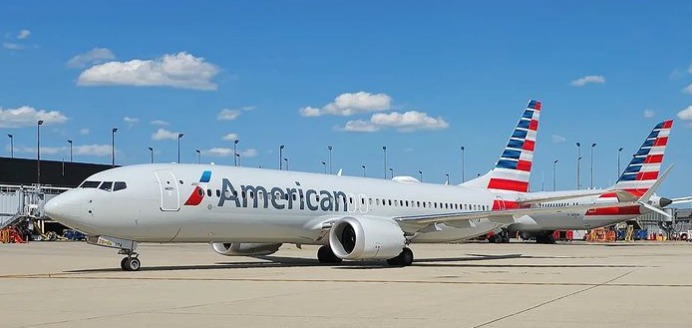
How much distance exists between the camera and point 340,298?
1614 centimetres

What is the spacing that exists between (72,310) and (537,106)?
104 feet

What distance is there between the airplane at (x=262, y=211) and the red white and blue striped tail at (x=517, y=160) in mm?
3115

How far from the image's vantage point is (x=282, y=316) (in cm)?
1300

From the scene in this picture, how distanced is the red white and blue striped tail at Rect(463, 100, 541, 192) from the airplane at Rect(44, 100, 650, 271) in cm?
311

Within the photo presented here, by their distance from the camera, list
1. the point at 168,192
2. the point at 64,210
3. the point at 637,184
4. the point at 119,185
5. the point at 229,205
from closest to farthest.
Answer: the point at 64,210, the point at 119,185, the point at 168,192, the point at 229,205, the point at 637,184

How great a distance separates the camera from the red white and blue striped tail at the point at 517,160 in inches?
1613

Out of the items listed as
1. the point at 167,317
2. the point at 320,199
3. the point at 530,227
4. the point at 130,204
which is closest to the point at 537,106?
the point at 320,199

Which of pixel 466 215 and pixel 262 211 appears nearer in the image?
pixel 262 211

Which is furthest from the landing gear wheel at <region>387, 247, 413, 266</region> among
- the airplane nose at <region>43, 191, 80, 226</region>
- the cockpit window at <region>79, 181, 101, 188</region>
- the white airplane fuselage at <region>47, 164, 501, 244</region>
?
the airplane nose at <region>43, 191, 80, 226</region>

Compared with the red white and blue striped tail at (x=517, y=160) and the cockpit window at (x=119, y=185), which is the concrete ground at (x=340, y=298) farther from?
the red white and blue striped tail at (x=517, y=160)

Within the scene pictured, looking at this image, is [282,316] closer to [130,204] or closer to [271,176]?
[130,204]

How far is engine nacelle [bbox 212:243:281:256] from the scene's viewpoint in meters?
32.1

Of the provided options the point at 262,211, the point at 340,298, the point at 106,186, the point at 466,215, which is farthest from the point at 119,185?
the point at 466,215

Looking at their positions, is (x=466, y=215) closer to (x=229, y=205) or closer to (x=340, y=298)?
(x=229, y=205)
